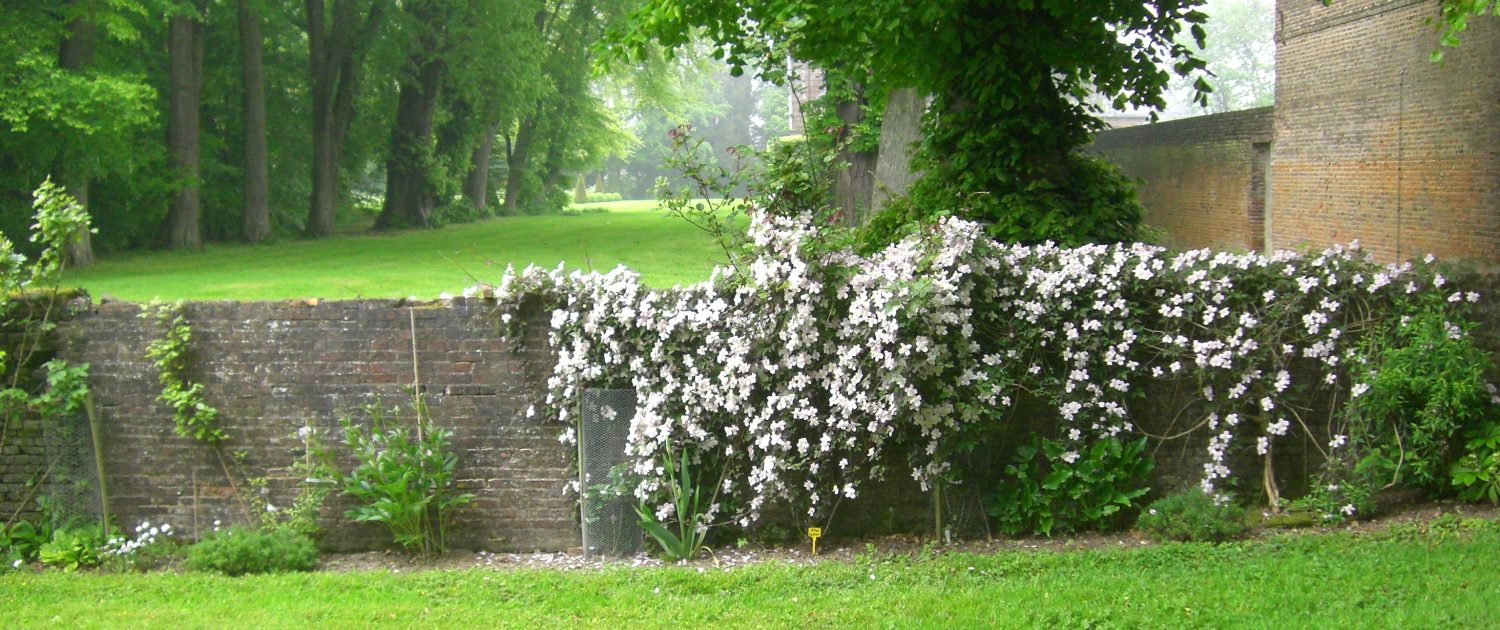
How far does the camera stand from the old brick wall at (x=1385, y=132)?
48.2 ft

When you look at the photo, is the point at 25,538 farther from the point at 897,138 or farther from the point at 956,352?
the point at 897,138

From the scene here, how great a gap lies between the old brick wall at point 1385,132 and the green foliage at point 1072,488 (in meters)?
7.95

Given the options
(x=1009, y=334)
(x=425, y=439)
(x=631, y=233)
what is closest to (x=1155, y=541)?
(x=1009, y=334)

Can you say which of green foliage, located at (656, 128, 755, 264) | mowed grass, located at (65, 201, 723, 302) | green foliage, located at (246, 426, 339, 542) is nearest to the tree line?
mowed grass, located at (65, 201, 723, 302)

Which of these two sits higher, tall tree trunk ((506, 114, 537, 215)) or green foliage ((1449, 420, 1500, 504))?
tall tree trunk ((506, 114, 537, 215))

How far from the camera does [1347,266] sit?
7.13 meters

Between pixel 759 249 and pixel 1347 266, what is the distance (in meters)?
3.41

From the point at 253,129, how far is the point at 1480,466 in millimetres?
28903

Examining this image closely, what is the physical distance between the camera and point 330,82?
1283 inches

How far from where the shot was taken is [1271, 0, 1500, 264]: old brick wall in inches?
578

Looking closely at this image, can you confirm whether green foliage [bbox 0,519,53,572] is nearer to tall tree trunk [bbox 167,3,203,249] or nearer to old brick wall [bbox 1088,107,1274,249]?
old brick wall [bbox 1088,107,1274,249]

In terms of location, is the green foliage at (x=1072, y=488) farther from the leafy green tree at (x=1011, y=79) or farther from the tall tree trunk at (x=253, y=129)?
the tall tree trunk at (x=253, y=129)

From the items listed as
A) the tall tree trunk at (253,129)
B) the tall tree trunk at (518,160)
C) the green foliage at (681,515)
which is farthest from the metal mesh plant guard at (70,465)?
the tall tree trunk at (518,160)

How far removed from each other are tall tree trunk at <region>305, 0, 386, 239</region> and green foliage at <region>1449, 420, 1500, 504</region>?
30514mm
